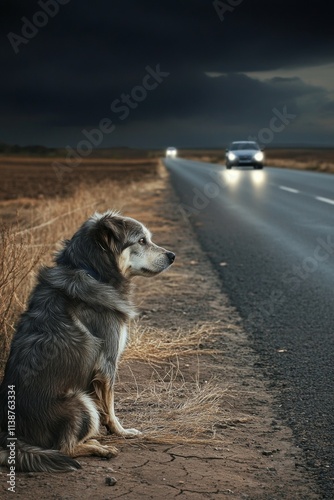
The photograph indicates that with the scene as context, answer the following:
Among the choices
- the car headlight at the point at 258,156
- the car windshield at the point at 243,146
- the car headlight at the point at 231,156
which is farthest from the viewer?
the car windshield at the point at 243,146

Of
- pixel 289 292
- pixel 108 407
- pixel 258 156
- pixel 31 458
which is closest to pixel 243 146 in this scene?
pixel 258 156

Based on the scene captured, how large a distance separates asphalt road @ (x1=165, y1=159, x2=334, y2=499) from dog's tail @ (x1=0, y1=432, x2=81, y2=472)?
1363 mm

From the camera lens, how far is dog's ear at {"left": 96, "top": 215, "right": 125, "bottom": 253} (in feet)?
15.1

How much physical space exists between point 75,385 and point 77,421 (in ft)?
0.70

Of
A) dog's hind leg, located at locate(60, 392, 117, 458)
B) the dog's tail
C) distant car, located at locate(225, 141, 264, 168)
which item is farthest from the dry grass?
distant car, located at locate(225, 141, 264, 168)

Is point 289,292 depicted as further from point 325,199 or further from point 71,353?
point 325,199

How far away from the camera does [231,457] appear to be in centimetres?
438

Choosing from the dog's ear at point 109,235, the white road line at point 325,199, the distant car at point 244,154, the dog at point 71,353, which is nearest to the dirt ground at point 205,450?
the dog at point 71,353

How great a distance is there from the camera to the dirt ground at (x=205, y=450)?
3.83 m

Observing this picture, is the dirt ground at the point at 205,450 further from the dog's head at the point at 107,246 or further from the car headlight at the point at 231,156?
the car headlight at the point at 231,156

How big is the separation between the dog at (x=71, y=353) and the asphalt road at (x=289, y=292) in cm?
123

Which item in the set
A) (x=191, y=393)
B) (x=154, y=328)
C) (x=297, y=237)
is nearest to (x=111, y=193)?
(x=297, y=237)

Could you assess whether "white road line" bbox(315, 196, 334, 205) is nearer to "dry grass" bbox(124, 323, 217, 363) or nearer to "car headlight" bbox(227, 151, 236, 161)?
"dry grass" bbox(124, 323, 217, 363)

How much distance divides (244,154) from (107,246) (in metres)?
40.4
